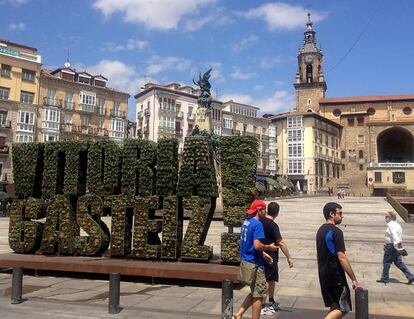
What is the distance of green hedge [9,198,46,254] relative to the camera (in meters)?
12.0

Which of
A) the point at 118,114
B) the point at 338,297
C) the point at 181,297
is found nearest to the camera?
the point at 338,297

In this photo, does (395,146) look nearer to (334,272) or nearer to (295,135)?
(295,135)

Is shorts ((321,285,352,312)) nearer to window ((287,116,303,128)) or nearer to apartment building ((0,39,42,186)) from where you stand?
apartment building ((0,39,42,186))

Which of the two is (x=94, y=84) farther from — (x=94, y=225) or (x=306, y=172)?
(x=94, y=225)

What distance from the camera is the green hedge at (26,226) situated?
11984 millimetres

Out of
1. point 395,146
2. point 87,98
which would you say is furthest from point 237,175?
point 395,146

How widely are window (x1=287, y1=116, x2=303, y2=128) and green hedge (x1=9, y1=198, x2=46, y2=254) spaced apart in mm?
73853

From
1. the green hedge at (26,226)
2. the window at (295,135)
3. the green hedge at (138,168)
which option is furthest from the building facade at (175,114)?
the green hedge at (138,168)

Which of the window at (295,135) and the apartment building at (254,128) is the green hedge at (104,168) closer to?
the apartment building at (254,128)

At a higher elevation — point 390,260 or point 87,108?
point 87,108

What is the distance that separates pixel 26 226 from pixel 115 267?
3.69 meters

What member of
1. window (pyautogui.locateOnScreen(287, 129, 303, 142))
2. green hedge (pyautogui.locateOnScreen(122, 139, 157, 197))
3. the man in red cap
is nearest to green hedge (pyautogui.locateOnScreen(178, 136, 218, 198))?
green hedge (pyautogui.locateOnScreen(122, 139, 157, 197))

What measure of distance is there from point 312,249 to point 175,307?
8.81 m

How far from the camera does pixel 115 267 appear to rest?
1016 centimetres
